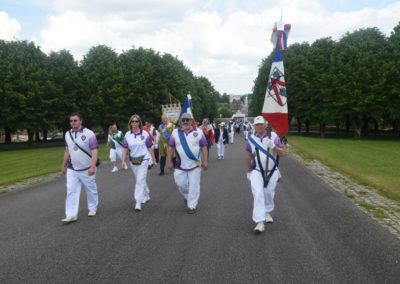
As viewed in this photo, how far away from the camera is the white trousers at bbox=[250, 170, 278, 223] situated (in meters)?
6.88

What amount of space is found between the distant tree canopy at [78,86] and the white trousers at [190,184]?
127ft

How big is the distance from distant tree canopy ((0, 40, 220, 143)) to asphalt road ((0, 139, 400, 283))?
37.1 m

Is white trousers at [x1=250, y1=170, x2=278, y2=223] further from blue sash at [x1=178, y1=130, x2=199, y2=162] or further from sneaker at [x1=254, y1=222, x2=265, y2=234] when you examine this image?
blue sash at [x1=178, y1=130, x2=199, y2=162]

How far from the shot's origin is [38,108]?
1781 inches

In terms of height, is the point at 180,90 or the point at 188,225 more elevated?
the point at 180,90

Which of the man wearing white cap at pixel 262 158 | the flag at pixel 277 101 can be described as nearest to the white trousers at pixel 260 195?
the man wearing white cap at pixel 262 158

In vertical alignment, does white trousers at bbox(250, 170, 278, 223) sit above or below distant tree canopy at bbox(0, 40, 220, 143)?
below

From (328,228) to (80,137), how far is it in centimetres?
467

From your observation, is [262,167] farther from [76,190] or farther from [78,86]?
[78,86]

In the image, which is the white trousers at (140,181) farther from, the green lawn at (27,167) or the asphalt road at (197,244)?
the green lawn at (27,167)

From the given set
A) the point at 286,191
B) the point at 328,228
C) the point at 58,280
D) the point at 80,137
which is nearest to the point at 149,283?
the point at 58,280

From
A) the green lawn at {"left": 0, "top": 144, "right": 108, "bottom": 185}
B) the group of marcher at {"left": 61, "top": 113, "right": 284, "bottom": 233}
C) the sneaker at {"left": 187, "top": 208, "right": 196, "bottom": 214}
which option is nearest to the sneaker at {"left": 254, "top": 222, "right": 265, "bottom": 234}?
the group of marcher at {"left": 61, "top": 113, "right": 284, "bottom": 233}

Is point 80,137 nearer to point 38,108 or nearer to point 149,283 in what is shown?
point 149,283

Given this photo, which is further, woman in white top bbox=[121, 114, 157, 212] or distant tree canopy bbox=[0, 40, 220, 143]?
distant tree canopy bbox=[0, 40, 220, 143]
